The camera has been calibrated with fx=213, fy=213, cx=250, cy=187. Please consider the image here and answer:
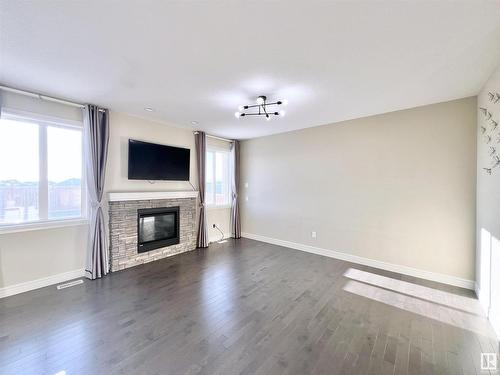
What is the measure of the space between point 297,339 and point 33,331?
2619 mm

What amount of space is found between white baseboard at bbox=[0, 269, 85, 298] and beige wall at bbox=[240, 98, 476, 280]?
3.92m

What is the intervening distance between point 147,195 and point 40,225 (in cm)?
151

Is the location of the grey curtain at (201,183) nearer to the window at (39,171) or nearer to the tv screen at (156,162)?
the tv screen at (156,162)

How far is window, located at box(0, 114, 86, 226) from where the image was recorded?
285 cm

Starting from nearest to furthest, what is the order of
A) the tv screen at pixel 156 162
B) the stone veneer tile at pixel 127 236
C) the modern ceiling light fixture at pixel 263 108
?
the modern ceiling light fixture at pixel 263 108
the stone veneer tile at pixel 127 236
the tv screen at pixel 156 162

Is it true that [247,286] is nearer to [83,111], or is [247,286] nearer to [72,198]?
[72,198]

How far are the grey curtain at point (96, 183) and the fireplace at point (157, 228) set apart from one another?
2.06ft

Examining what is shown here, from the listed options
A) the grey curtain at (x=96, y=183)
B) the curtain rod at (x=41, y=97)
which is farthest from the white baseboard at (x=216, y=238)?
the curtain rod at (x=41, y=97)

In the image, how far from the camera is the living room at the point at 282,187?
1747 mm

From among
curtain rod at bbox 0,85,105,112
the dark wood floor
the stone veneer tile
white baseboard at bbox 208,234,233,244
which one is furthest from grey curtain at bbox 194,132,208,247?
curtain rod at bbox 0,85,105,112

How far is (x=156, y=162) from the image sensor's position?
4230mm

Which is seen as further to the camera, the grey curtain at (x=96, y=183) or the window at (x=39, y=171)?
the grey curtain at (x=96, y=183)

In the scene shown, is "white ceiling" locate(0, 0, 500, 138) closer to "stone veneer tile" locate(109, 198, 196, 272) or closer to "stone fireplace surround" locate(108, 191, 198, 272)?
"stone fireplace surround" locate(108, 191, 198, 272)

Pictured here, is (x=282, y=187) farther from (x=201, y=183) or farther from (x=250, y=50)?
(x=250, y=50)
